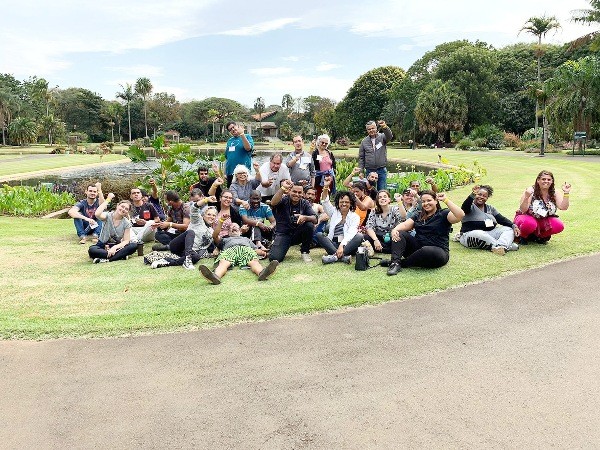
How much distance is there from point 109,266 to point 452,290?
470 centimetres

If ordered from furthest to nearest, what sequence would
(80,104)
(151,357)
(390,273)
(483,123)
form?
(80,104), (483,123), (390,273), (151,357)

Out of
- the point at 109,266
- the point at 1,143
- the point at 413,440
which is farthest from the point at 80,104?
the point at 413,440

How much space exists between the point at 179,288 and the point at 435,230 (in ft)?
10.9

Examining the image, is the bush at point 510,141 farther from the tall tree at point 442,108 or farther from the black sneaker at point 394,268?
the black sneaker at point 394,268

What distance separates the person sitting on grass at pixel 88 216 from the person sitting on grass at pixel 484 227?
20.5ft

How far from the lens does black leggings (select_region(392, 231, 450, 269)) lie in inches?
243

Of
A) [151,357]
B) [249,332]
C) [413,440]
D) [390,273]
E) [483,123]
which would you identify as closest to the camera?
[413,440]

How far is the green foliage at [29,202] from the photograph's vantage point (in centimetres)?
1244

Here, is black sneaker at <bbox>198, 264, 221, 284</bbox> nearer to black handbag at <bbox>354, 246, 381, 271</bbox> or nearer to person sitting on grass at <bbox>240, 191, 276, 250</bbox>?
person sitting on grass at <bbox>240, 191, 276, 250</bbox>

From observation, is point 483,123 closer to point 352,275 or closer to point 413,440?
point 352,275

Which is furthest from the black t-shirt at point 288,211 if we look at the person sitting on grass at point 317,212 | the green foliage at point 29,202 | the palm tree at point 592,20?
the palm tree at point 592,20

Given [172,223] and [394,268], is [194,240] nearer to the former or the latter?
[172,223]

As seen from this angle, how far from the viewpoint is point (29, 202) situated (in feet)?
41.9

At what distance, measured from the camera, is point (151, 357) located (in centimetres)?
403
